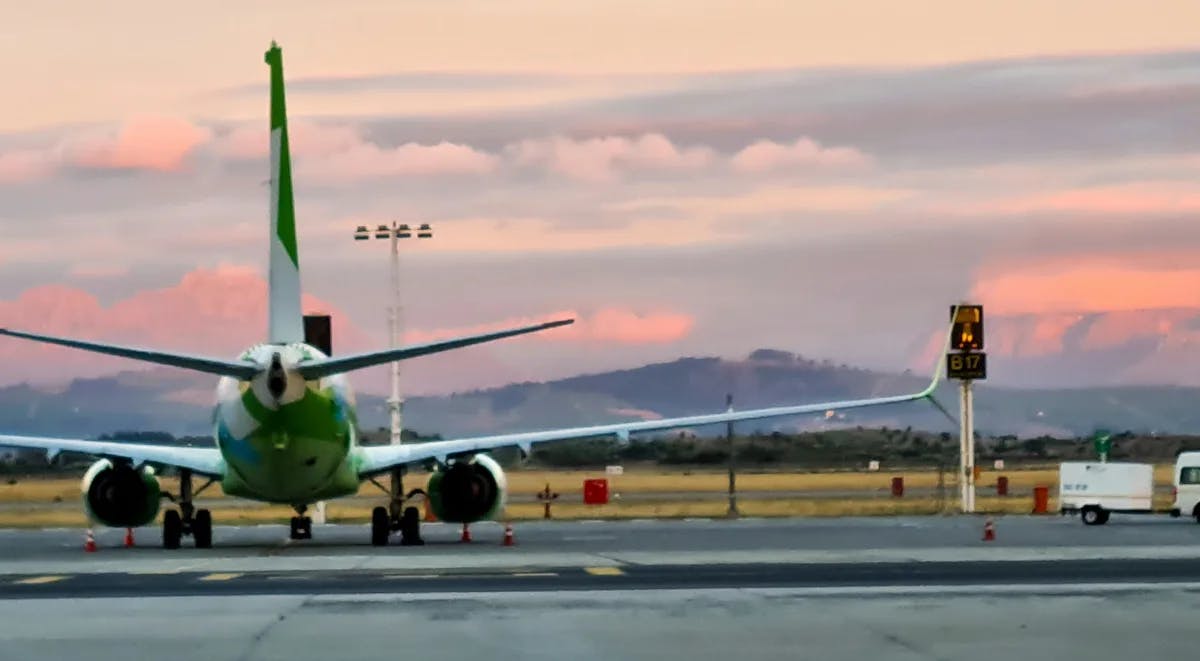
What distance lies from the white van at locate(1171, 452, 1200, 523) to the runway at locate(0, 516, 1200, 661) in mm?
15189

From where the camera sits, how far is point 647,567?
38.9 meters

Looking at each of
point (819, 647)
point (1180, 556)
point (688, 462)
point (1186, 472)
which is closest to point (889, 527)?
point (1186, 472)

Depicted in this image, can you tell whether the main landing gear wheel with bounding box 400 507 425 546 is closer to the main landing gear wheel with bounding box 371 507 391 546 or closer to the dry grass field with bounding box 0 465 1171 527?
the main landing gear wheel with bounding box 371 507 391 546

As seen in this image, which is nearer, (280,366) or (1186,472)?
(280,366)

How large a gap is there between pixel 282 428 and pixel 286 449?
814 mm

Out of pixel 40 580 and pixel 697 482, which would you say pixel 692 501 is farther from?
pixel 40 580

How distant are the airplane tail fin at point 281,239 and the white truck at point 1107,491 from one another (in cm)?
2724

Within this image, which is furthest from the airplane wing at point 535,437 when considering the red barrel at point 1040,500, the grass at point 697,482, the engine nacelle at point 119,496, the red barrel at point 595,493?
the grass at point 697,482

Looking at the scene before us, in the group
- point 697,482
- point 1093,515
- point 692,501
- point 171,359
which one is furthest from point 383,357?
point 697,482

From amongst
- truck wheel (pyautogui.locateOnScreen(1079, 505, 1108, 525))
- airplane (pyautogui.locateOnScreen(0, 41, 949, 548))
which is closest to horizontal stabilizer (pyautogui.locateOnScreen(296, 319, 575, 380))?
airplane (pyautogui.locateOnScreen(0, 41, 949, 548))

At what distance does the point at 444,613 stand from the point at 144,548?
28361 millimetres

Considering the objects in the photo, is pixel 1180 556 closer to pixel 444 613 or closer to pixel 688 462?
pixel 444 613

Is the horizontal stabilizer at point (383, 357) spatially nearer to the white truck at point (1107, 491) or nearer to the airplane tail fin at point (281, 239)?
the airplane tail fin at point (281, 239)

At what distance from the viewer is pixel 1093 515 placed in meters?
67.3
